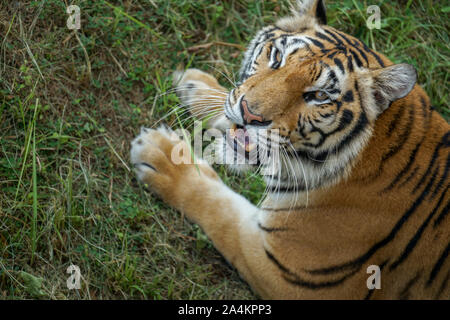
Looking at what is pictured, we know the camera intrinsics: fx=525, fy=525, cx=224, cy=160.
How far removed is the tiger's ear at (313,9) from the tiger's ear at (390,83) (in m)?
0.48

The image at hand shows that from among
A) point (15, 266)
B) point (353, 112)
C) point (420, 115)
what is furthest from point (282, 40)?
point (15, 266)

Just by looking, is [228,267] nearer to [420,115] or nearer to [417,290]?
[417,290]

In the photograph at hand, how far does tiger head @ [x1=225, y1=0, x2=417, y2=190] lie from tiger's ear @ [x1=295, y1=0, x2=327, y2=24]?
0.20 m

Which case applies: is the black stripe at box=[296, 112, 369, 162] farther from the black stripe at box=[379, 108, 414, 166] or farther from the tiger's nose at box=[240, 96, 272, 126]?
the tiger's nose at box=[240, 96, 272, 126]

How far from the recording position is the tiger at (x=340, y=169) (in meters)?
2.27

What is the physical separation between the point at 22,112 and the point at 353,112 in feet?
5.78

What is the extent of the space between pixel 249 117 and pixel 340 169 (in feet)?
1.62

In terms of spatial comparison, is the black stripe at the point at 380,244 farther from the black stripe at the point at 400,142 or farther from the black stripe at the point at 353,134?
the black stripe at the point at 353,134

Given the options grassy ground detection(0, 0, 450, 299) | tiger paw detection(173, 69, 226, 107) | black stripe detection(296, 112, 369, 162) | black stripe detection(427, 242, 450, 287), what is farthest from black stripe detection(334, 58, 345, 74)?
grassy ground detection(0, 0, 450, 299)

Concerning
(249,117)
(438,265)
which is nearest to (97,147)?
(249,117)

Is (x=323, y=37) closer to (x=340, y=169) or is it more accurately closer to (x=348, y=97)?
(x=348, y=97)

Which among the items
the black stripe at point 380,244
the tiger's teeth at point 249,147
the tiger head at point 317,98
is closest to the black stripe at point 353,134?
the tiger head at point 317,98

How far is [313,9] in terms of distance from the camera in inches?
102

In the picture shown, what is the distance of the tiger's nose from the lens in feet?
7.36
